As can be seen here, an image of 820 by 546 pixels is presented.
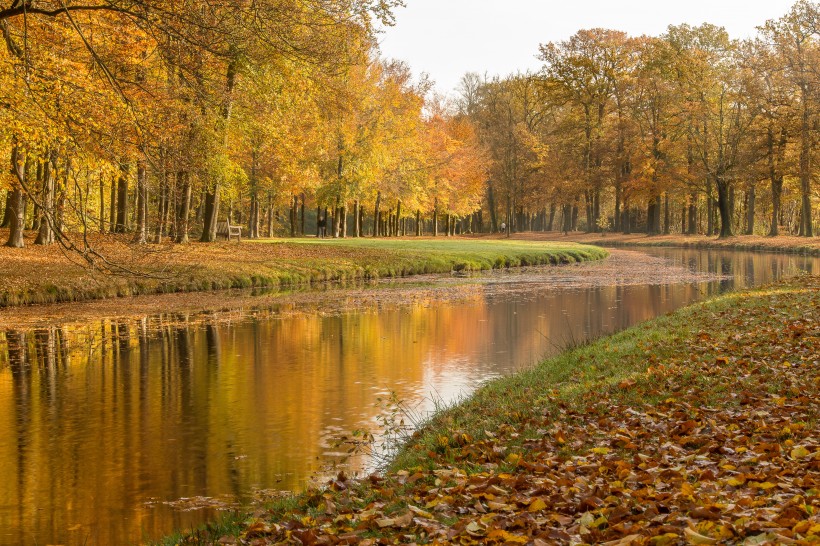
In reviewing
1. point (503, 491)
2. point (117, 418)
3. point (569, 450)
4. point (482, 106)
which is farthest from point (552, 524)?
point (482, 106)

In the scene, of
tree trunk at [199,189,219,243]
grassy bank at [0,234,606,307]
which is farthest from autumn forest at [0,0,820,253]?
grassy bank at [0,234,606,307]

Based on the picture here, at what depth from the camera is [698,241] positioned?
6222cm

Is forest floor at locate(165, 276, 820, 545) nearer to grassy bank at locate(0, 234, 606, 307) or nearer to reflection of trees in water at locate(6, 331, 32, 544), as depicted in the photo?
reflection of trees in water at locate(6, 331, 32, 544)

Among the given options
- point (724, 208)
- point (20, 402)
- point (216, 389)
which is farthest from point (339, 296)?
point (724, 208)

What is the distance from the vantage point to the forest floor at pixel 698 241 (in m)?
51.1

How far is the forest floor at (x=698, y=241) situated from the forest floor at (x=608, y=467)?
42228 millimetres

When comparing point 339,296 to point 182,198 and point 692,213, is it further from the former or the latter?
point 692,213

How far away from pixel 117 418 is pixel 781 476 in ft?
30.1

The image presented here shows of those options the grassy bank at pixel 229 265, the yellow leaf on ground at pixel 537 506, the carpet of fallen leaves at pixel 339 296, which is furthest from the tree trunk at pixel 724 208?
the yellow leaf on ground at pixel 537 506

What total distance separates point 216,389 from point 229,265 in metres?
17.1

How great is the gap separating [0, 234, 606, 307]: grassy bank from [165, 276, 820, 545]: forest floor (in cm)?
518

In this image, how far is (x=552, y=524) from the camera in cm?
573

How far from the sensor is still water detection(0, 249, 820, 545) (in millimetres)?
8781

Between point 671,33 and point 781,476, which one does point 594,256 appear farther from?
point 781,476
